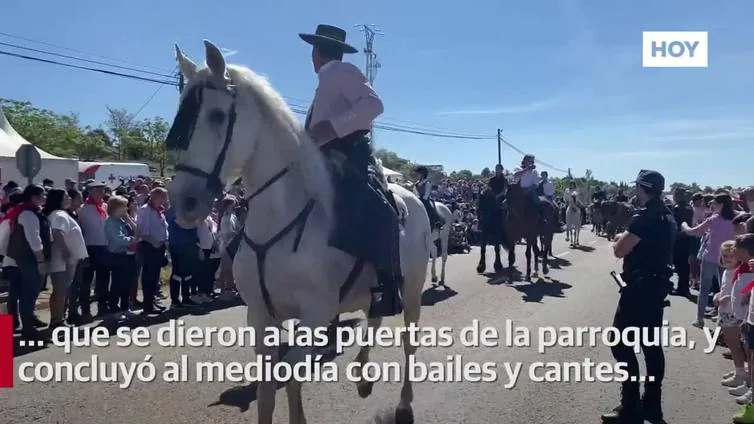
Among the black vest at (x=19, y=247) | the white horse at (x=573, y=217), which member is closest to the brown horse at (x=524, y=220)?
the white horse at (x=573, y=217)

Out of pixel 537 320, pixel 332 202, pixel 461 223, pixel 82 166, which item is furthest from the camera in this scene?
pixel 82 166

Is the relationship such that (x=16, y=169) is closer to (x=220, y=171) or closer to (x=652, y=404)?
(x=220, y=171)

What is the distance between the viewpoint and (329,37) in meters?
4.50

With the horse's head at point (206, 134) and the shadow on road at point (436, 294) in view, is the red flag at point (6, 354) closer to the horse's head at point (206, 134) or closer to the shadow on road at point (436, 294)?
→ the horse's head at point (206, 134)

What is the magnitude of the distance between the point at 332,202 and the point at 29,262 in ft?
20.4

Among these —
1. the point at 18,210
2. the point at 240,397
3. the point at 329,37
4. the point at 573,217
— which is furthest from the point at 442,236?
the point at 573,217

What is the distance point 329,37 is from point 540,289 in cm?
935

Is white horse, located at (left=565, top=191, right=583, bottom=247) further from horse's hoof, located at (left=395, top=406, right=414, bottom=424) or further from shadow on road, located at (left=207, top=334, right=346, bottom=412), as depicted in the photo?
horse's hoof, located at (left=395, top=406, right=414, bottom=424)

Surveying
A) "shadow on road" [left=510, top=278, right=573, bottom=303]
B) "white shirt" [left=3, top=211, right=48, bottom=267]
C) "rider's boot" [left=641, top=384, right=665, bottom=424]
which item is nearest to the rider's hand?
"rider's boot" [left=641, top=384, right=665, bottom=424]

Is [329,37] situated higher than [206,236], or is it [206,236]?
[329,37]

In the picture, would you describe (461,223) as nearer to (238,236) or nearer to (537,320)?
(537,320)

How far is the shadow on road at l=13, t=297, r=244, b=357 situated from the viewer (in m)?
7.68

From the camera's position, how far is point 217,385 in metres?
6.12

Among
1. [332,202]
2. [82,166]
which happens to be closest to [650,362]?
[332,202]
